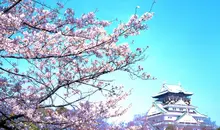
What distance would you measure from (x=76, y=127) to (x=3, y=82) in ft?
5.20

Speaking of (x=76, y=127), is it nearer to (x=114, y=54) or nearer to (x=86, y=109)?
(x=86, y=109)

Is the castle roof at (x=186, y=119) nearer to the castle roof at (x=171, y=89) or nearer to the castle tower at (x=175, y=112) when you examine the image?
the castle tower at (x=175, y=112)

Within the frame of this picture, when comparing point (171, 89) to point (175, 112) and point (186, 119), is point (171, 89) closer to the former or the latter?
point (175, 112)

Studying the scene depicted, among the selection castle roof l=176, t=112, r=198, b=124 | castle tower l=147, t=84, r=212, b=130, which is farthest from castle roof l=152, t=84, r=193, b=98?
castle roof l=176, t=112, r=198, b=124

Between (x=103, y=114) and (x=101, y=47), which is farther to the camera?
(x=103, y=114)

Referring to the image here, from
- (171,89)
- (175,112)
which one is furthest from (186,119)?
(171,89)

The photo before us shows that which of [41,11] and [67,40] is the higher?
[41,11]

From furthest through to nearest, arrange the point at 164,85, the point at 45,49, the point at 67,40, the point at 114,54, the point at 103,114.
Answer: the point at 164,85 → the point at 103,114 → the point at 114,54 → the point at 67,40 → the point at 45,49

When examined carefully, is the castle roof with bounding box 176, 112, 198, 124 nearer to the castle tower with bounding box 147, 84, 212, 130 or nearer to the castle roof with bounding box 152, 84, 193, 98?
the castle tower with bounding box 147, 84, 212, 130

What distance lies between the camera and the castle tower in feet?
140

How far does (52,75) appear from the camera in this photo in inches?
224

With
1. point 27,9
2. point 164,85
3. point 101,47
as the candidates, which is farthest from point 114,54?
point 164,85

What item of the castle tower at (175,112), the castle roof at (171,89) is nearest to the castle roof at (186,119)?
the castle tower at (175,112)

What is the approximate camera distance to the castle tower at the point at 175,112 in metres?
42.6
